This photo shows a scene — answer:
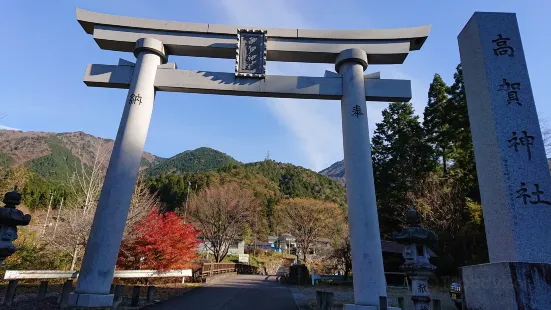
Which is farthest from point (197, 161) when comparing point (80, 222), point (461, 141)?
point (80, 222)

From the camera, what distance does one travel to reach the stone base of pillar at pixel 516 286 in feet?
12.0

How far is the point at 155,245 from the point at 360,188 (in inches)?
390

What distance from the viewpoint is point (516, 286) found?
374cm

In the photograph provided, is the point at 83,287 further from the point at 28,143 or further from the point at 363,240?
the point at 28,143

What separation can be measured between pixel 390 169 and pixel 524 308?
25467 mm

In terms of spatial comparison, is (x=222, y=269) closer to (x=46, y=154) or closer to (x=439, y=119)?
(x=439, y=119)

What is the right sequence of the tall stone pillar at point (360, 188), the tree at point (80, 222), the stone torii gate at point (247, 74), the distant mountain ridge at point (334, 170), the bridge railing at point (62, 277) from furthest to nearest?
1. the distant mountain ridge at point (334, 170)
2. the tree at point (80, 222)
3. the stone torii gate at point (247, 74)
4. the bridge railing at point (62, 277)
5. the tall stone pillar at point (360, 188)

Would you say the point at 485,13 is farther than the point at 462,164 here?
No

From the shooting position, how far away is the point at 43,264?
1411 cm

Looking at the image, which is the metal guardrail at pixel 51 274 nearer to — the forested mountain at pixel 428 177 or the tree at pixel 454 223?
the forested mountain at pixel 428 177

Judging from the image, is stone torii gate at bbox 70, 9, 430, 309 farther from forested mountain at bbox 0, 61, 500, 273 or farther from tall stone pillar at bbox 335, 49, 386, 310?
forested mountain at bbox 0, 61, 500, 273

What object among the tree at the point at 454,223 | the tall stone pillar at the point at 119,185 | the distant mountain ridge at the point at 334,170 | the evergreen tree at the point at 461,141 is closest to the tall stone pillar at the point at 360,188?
the tall stone pillar at the point at 119,185

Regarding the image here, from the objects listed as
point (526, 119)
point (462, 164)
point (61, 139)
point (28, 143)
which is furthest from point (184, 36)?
point (61, 139)

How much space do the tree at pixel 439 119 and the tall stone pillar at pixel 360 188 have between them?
19224 millimetres
